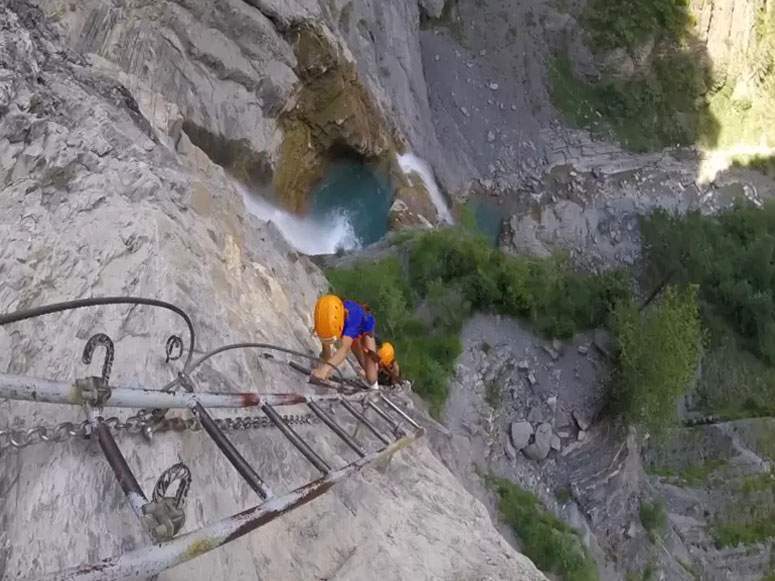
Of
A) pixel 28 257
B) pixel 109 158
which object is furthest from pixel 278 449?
pixel 109 158

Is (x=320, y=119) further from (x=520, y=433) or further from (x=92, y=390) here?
(x=92, y=390)

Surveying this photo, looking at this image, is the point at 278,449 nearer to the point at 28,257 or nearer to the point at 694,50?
the point at 28,257

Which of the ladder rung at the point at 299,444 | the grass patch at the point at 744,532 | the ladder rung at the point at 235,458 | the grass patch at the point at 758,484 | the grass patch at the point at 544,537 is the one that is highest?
the grass patch at the point at 758,484

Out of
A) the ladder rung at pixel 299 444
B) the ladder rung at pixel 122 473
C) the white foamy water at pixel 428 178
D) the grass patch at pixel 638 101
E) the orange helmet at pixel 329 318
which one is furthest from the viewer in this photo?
the grass patch at pixel 638 101

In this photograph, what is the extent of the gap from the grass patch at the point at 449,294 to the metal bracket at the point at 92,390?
11.3 m

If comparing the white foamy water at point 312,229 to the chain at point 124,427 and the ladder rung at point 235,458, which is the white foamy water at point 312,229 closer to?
the chain at point 124,427

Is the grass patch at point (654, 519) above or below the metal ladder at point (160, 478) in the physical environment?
above

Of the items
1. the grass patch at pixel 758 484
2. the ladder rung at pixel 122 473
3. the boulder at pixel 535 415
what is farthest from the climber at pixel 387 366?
the grass patch at pixel 758 484

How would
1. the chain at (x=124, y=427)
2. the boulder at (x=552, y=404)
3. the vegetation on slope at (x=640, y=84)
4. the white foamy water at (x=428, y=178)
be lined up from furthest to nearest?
the vegetation on slope at (x=640, y=84), the white foamy water at (x=428, y=178), the boulder at (x=552, y=404), the chain at (x=124, y=427)

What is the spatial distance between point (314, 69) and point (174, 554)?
14.6 meters

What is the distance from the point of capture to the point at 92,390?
3.55 meters

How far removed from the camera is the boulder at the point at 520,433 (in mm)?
15445

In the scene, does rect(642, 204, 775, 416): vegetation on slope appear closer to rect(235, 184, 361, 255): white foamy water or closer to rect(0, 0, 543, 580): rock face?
rect(235, 184, 361, 255): white foamy water

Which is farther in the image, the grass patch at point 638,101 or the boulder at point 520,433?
the grass patch at point 638,101
